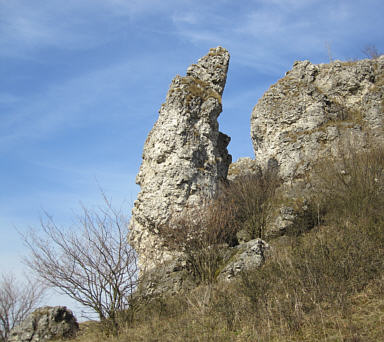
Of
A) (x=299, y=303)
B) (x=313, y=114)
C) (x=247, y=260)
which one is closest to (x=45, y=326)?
(x=247, y=260)

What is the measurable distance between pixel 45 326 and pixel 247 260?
21.4ft

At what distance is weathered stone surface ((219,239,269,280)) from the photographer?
1245 cm

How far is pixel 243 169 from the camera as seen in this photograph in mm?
24812

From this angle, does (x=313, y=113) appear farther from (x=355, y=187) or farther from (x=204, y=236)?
(x=204, y=236)

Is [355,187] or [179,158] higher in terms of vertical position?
[179,158]

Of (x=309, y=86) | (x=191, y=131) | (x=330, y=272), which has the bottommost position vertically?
(x=330, y=272)

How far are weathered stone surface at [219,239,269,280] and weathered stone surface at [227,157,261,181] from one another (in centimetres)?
813

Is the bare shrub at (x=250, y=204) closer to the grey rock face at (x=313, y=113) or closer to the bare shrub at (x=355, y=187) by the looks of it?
the bare shrub at (x=355, y=187)

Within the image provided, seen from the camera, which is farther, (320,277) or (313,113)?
(313,113)

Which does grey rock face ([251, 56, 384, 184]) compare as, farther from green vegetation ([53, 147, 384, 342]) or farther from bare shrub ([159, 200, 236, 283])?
green vegetation ([53, 147, 384, 342])

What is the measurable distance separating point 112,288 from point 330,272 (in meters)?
5.47

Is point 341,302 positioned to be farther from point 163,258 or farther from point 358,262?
point 163,258

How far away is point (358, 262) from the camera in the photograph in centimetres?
830

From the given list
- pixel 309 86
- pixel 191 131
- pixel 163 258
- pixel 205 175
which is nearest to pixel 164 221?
pixel 163 258
